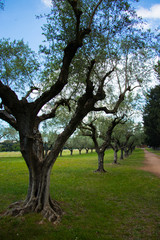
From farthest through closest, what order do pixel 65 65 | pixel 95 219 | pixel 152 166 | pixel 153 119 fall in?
pixel 153 119 < pixel 152 166 < pixel 95 219 < pixel 65 65

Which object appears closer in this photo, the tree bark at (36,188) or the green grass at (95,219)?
the green grass at (95,219)

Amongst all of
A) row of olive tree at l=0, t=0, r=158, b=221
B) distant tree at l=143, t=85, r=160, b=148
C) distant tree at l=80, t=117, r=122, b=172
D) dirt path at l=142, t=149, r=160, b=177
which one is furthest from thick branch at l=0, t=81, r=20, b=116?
distant tree at l=143, t=85, r=160, b=148

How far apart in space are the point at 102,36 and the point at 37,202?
34.0ft

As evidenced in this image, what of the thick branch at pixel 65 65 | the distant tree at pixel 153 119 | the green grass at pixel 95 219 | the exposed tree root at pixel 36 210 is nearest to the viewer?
the green grass at pixel 95 219

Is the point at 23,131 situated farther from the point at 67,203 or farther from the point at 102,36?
the point at 102,36

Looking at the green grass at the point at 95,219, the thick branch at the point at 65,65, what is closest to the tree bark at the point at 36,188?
the green grass at the point at 95,219

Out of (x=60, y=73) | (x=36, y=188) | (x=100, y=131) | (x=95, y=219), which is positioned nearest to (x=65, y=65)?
(x=60, y=73)

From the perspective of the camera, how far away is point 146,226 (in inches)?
287

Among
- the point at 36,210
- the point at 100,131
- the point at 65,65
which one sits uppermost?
the point at 65,65

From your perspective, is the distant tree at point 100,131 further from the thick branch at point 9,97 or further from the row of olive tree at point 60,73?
the thick branch at point 9,97

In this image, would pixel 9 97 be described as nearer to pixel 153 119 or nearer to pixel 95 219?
pixel 95 219

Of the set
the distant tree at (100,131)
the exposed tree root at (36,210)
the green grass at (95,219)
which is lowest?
the green grass at (95,219)

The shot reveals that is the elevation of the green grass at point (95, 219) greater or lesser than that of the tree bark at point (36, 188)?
lesser

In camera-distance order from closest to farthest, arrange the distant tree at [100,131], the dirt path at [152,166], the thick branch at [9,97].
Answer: the thick branch at [9,97] < the distant tree at [100,131] < the dirt path at [152,166]
